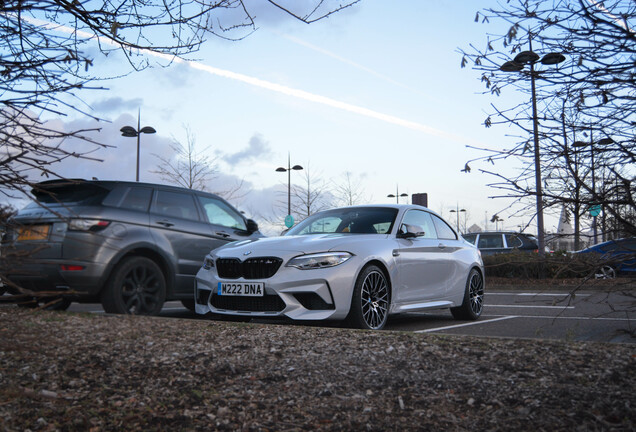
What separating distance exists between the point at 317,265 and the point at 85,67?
3259mm

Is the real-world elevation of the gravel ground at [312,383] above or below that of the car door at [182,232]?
below

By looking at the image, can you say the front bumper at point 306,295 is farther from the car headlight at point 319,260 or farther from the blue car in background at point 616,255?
the blue car in background at point 616,255

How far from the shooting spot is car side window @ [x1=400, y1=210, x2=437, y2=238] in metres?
7.66

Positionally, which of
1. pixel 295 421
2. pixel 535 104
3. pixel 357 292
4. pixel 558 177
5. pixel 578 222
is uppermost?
pixel 535 104

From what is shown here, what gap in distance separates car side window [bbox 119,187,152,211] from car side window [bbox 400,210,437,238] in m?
3.26

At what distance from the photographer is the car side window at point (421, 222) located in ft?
25.1

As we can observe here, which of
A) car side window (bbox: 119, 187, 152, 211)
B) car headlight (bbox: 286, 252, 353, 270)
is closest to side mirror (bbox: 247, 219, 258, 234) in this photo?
car side window (bbox: 119, 187, 152, 211)

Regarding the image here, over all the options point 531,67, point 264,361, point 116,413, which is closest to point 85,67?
point 116,413

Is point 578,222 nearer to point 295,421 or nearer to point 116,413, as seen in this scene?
point 295,421

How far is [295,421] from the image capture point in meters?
3.41

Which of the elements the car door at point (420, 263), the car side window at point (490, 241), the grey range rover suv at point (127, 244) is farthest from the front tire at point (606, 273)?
the car side window at point (490, 241)

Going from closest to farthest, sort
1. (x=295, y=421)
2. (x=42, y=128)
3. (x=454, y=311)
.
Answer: (x=42, y=128), (x=295, y=421), (x=454, y=311)

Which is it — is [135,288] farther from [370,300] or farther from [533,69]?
[533,69]

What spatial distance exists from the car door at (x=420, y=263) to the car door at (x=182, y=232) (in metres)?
2.77
